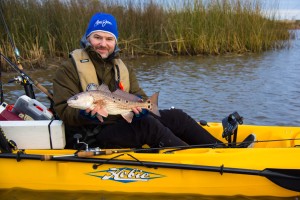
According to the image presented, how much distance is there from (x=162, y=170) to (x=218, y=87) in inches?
243

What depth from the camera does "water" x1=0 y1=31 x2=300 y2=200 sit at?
6.88m

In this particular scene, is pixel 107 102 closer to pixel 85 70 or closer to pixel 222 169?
pixel 85 70

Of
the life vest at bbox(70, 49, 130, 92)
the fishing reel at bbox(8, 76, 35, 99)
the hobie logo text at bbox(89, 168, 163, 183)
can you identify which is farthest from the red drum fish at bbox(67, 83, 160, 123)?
the fishing reel at bbox(8, 76, 35, 99)

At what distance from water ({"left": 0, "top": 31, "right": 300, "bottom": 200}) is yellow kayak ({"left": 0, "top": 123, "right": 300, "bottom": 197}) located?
122 millimetres

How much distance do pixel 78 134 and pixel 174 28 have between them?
11381 mm

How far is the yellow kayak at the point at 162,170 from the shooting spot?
3.67m

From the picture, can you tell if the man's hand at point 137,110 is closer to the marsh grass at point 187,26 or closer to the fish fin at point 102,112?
the fish fin at point 102,112

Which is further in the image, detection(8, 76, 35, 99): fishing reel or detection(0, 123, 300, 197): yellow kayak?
detection(8, 76, 35, 99): fishing reel

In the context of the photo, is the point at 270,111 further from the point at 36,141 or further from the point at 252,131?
the point at 36,141

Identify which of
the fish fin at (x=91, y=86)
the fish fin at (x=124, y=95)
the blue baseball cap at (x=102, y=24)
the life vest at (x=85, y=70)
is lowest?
the fish fin at (x=124, y=95)

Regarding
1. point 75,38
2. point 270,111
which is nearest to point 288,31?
point 75,38

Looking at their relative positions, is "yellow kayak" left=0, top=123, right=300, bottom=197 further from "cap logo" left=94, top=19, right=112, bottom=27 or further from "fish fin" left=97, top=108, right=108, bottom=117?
"cap logo" left=94, top=19, right=112, bottom=27

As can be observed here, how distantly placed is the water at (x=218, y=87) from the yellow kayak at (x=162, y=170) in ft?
0.40

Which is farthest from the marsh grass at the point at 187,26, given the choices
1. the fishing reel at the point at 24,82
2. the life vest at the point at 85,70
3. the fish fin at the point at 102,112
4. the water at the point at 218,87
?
the fish fin at the point at 102,112
